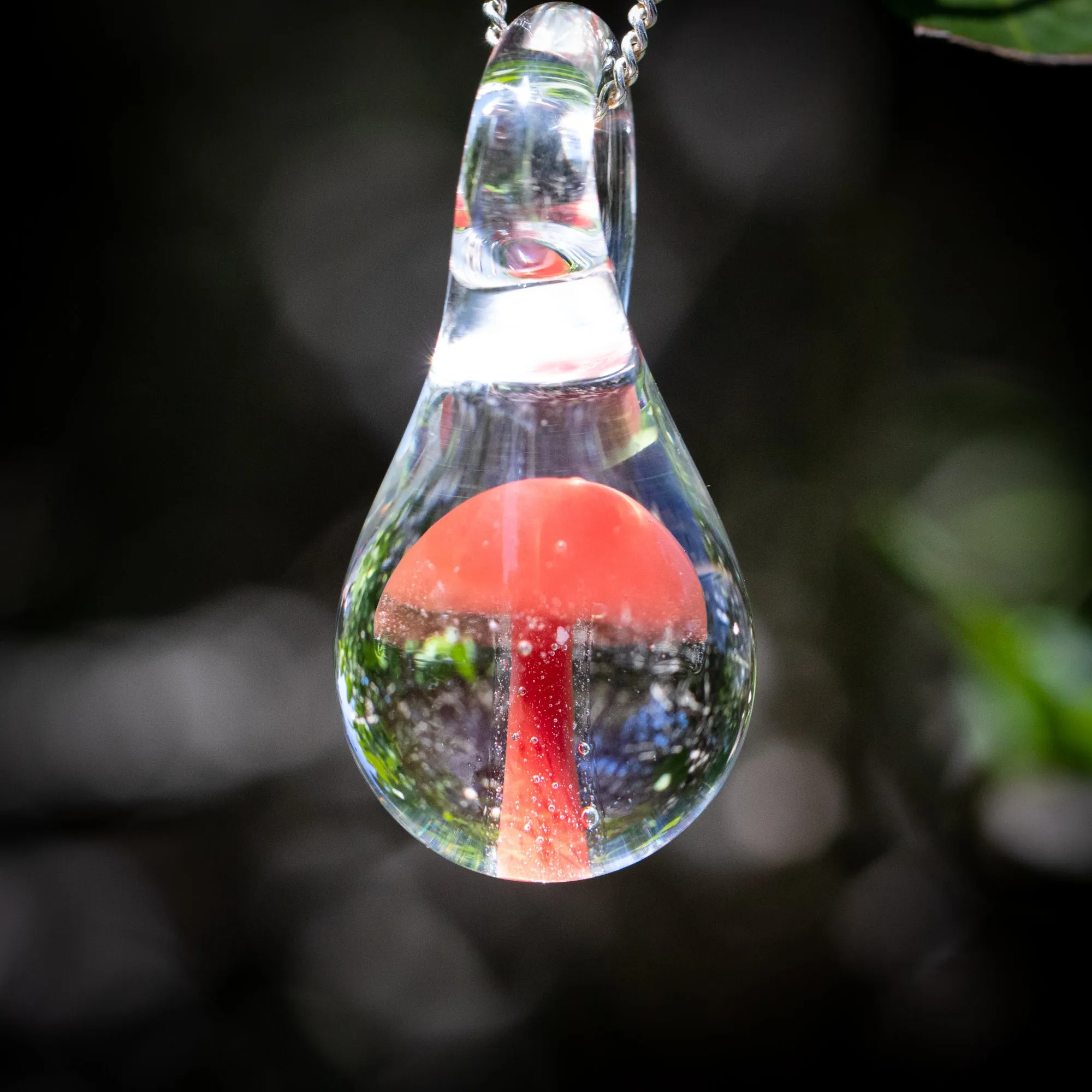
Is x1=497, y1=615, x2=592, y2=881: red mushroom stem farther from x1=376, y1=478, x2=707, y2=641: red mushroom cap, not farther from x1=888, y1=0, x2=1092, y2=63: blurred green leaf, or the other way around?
x1=888, y1=0, x2=1092, y2=63: blurred green leaf

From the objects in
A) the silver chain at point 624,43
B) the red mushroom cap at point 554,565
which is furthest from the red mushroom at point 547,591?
the silver chain at point 624,43

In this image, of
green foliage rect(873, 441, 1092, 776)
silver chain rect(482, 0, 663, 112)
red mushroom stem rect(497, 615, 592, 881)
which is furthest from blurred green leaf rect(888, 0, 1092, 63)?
green foliage rect(873, 441, 1092, 776)

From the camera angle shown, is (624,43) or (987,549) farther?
(987,549)

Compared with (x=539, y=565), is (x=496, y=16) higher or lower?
higher

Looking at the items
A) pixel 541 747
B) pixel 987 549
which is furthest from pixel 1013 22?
pixel 987 549

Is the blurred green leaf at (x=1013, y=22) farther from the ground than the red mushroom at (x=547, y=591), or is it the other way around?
the blurred green leaf at (x=1013, y=22)

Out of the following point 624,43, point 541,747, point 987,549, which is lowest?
point 987,549

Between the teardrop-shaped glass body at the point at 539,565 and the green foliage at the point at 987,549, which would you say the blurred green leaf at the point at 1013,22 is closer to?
the teardrop-shaped glass body at the point at 539,565

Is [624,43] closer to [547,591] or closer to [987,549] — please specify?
[547,591]
